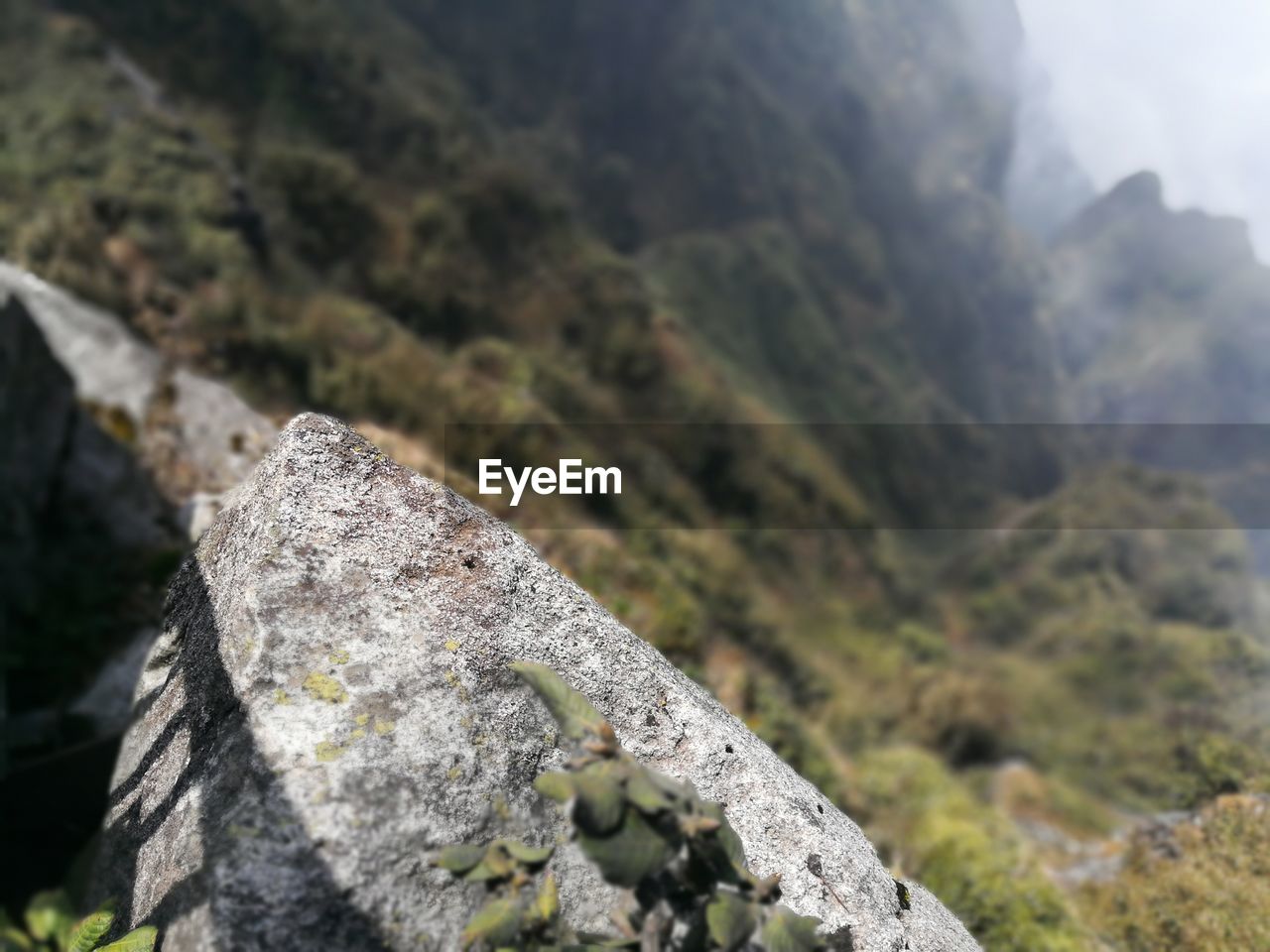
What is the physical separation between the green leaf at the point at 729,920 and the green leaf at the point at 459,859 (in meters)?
0.62

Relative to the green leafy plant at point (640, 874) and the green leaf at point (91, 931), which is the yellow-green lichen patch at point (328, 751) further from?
the green leaf at point (91, 931)

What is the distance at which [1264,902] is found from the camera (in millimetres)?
3932

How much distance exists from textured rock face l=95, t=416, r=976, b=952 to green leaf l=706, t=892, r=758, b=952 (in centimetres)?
70

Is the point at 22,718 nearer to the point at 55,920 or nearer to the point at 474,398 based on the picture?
the point at 55,920

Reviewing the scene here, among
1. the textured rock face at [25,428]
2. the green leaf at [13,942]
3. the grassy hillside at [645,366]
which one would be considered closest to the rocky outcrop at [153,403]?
the textured rock face at [25,428]

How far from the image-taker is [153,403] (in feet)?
24.5

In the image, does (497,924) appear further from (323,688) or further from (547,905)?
(323,688)

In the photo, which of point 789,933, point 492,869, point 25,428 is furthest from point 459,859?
point 25,428

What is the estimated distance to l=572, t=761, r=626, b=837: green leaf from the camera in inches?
65.9

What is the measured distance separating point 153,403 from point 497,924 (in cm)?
746

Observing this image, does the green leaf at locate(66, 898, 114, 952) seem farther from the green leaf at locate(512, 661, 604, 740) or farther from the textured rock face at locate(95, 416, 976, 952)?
the green leaf at locate(512, 661, 604, 740)

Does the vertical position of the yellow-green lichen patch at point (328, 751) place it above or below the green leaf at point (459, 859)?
above

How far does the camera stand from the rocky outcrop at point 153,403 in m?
6.77

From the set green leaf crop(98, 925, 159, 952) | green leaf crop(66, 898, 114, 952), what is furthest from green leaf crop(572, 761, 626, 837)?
green leaf crop(66, 898, 114, 952)
